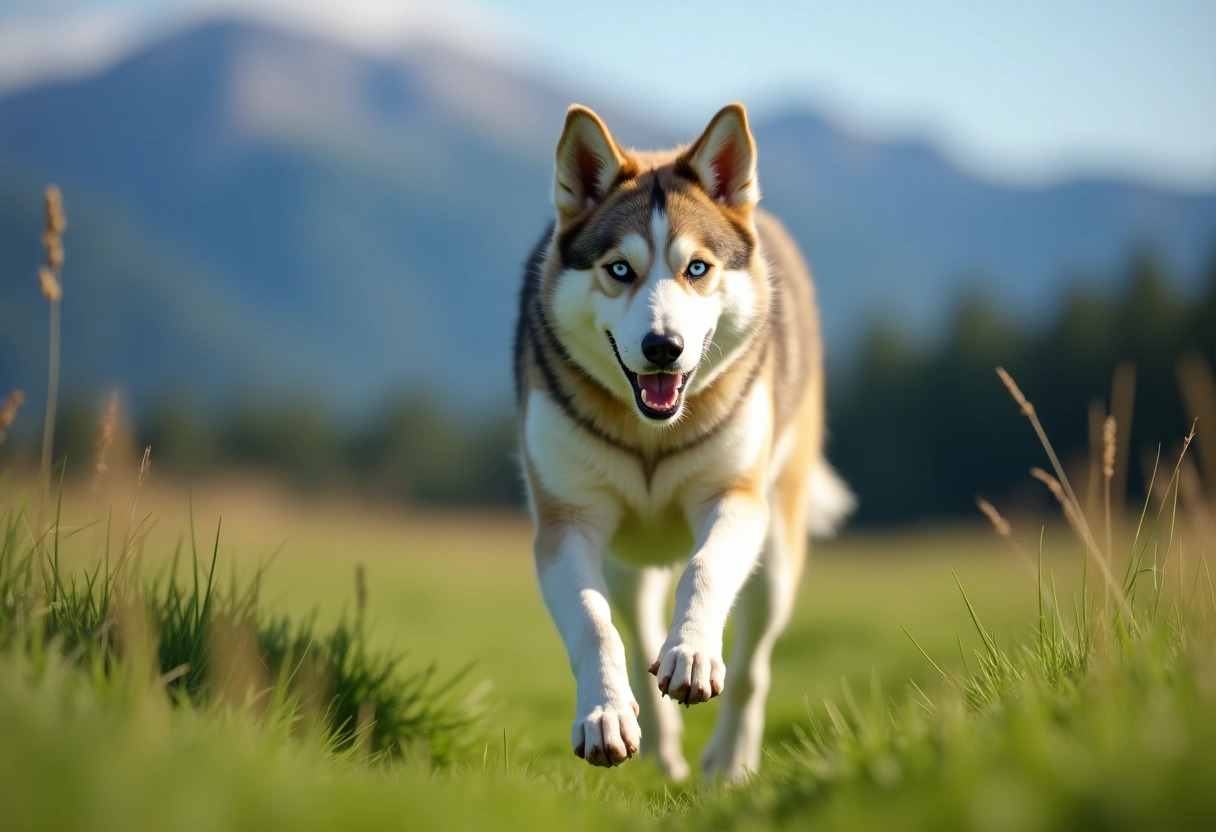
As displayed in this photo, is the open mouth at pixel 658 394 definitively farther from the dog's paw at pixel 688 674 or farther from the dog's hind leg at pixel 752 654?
the dog's hind leg at pixel 752 654

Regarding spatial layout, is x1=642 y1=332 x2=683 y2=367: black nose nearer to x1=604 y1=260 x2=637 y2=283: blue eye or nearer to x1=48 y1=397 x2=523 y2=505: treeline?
x1=604 y1=260 x2=637 y2=283: blue eye

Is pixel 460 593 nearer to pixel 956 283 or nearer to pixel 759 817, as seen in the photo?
pixel 759 817

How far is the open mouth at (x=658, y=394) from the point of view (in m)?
3.81

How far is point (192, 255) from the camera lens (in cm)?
18288

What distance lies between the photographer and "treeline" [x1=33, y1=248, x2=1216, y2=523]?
96.5ft

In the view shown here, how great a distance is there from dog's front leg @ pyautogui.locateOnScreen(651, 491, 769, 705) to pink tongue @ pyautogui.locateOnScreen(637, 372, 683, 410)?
51cm

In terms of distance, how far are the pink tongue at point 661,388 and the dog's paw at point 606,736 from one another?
1.14 meters

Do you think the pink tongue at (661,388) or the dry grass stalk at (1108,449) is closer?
the dry grass stalk at (1108,449)

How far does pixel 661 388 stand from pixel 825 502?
322cm

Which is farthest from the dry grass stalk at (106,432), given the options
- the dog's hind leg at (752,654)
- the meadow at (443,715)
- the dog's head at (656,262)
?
the dog's hind leg at (752,654)

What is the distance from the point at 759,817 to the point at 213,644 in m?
1.98

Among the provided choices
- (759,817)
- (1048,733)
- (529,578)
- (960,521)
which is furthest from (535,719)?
(960,521)

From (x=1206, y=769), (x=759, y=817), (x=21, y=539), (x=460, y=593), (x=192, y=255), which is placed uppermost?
(x=1206, y=769)

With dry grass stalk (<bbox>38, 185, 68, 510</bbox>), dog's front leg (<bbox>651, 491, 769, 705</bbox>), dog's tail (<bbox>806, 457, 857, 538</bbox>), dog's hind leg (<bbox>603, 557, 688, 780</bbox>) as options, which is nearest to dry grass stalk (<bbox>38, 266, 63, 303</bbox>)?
dry grass stalk (<bbox>38, 185, 68, 510</bbox>)
